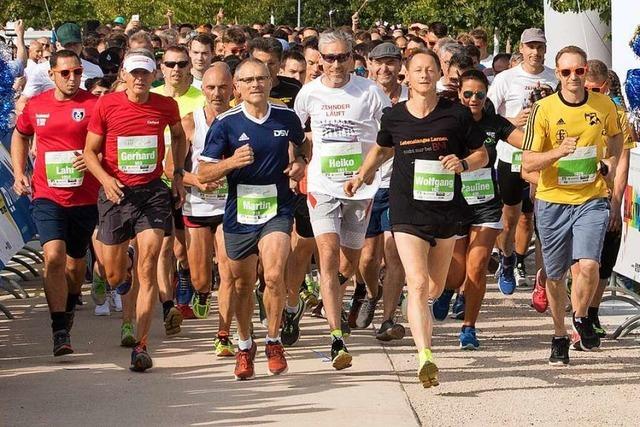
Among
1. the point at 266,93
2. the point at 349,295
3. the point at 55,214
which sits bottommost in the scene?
the point at 349,295

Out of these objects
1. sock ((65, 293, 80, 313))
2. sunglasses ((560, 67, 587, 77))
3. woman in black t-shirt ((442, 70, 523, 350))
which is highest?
sunglasses ((560, 67, 587, 77))

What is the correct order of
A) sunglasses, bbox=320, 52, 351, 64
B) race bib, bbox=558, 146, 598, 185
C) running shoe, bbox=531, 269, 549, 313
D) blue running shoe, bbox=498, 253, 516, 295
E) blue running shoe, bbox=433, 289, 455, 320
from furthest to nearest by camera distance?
1. blue running shoe, bbox=498, 253, 516, 295
2. running shoe, bbox=531, 269, 549, 313
3. blue running shoe, bbox=433, 289, 455, 320
4. sunglasses, bbox=320, 52, 351, 64
5. race bib, bbox=558, 146, 598, 185

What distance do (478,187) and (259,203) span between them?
8.09 ft

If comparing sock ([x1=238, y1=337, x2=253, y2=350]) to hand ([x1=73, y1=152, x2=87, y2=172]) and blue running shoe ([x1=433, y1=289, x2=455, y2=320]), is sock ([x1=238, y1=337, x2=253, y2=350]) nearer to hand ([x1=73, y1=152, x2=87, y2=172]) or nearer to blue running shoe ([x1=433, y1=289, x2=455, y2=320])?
hand ([x1=73, y1=152, x2=87, y2=172])

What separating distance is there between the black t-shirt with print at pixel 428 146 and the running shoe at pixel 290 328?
1.74 m

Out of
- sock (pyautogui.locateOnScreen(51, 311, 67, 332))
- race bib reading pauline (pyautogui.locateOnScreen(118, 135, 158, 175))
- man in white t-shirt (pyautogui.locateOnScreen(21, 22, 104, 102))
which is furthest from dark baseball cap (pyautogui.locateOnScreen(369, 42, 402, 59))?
man in white t-shirt (pyautogui.locateOnScreen(21, 22, 104, 102))

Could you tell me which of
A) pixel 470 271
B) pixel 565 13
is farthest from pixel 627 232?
pixel 565 13

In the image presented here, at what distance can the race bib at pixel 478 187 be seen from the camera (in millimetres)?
12195

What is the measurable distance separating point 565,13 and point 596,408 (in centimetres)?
1447

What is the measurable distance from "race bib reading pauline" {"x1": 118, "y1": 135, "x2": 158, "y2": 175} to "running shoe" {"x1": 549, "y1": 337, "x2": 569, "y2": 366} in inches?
116

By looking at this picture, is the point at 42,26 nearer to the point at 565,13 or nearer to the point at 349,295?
the point at 565,13

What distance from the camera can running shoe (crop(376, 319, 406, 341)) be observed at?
471 inches

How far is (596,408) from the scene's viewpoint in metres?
9.54

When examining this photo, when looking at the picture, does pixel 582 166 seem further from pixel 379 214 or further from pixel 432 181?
pixel 379 214
